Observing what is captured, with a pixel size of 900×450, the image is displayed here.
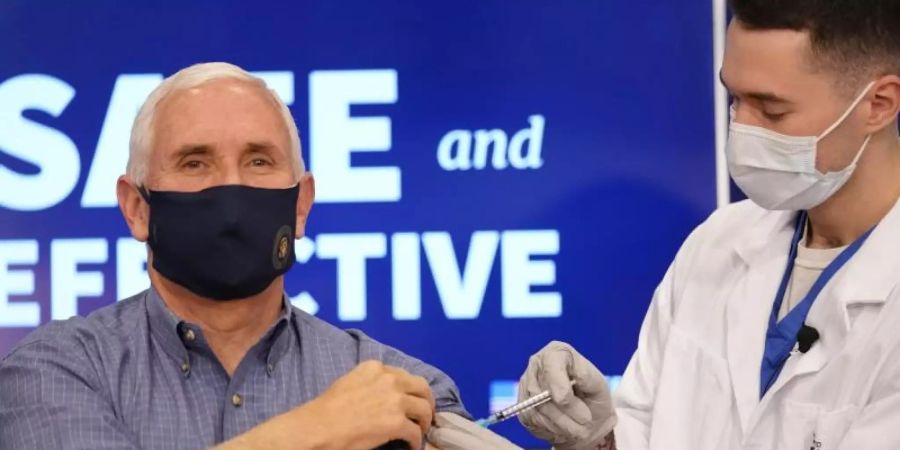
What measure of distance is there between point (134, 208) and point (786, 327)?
105 cm

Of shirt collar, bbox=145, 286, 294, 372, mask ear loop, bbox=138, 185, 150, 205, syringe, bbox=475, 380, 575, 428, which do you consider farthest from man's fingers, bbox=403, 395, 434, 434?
mask ear loop, bbox=138, 185, 150, 205

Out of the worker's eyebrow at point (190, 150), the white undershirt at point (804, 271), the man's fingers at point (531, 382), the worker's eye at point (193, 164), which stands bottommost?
the man's fingers at point (531, 382)

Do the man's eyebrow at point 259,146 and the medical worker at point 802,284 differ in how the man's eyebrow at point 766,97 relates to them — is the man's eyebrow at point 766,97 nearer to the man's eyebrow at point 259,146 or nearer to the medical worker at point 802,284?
the medical worker at point 802,284

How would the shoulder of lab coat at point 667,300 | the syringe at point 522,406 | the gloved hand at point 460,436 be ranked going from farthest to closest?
the shoulder of lab coat at point 667,300 → the syringe at point 522,406 → the gloved hand at point 460,436

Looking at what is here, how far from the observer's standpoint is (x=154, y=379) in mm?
2092

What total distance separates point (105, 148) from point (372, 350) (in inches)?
51.8

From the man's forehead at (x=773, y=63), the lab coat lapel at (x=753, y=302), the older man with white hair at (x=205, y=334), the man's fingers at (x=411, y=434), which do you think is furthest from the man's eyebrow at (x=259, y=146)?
the lab coat lapel at (x=753, y=302)

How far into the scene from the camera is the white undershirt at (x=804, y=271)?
7.96 ft

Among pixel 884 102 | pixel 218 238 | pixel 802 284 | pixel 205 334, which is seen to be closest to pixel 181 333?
pixel 205 334

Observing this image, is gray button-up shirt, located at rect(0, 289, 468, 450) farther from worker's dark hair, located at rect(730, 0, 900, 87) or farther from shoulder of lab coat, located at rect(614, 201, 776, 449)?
worker's dark hair, located at rect(730, 0, 900, 87)

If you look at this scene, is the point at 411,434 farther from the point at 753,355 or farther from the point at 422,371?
the point at 753,355

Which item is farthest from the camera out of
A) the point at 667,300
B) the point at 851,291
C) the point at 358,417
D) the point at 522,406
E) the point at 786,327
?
the point at 667,300

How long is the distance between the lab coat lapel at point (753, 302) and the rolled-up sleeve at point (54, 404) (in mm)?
984

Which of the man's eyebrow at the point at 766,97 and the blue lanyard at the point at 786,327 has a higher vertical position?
the man's eyebrow at the point at 766,97
